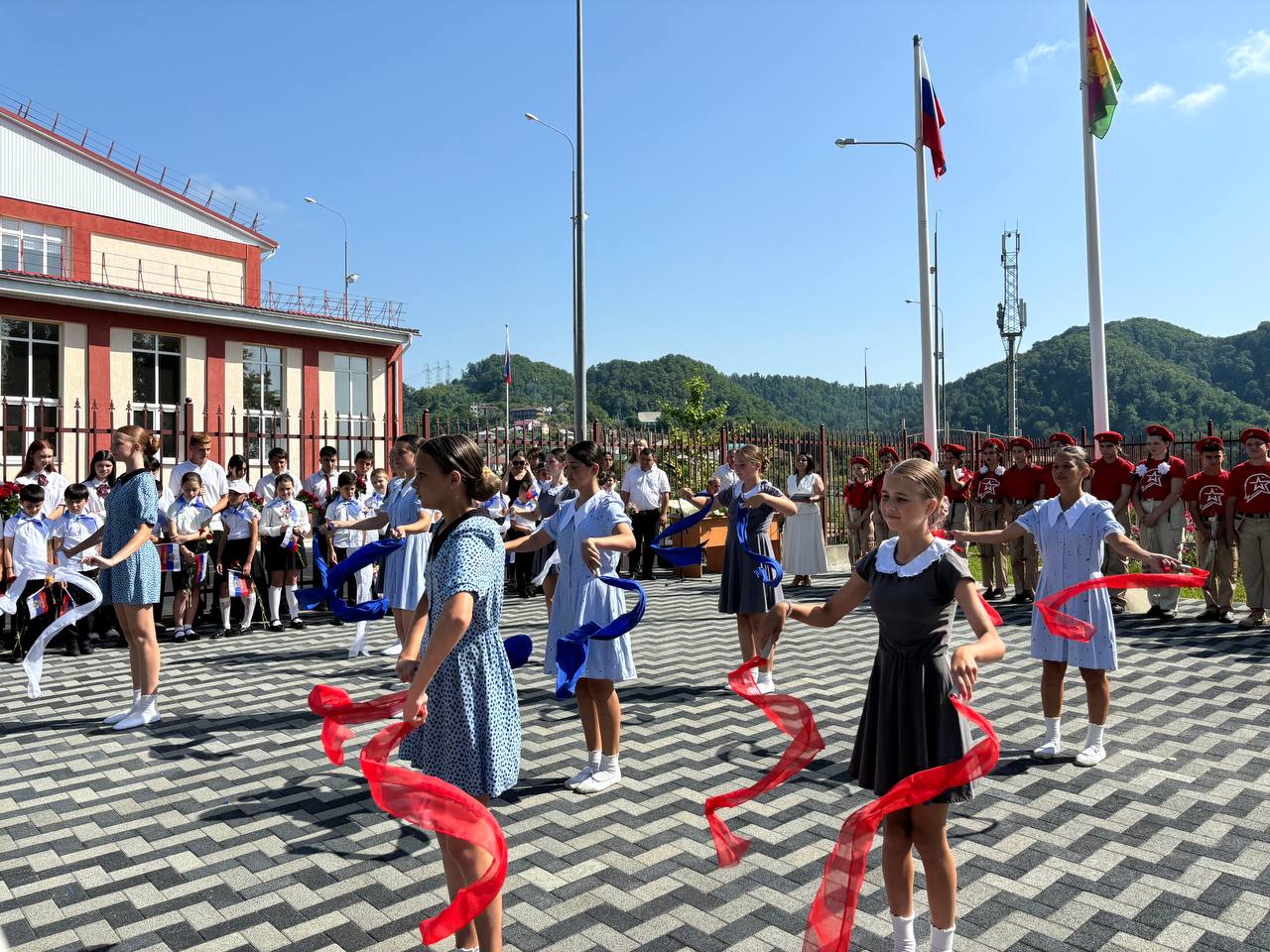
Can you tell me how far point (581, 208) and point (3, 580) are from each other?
44.7 feet

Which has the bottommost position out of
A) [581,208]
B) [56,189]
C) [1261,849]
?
[1261,849]

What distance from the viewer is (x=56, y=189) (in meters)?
31.8

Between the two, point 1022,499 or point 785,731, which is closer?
point 785,731

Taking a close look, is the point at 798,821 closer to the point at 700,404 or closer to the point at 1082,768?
the point at 1082,768

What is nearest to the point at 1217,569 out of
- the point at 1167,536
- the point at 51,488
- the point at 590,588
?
the point at 1167,536

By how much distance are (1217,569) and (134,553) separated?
11.1 metres

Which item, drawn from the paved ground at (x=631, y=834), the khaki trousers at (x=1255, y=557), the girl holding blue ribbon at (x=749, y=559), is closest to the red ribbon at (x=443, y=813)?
the paved ground at (x=631, y=834)

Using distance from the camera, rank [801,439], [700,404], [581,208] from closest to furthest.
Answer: [801,439]
[581,208]
[700,404]

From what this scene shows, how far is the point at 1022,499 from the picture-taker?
1204 centimetres

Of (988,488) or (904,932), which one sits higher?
(988,488)

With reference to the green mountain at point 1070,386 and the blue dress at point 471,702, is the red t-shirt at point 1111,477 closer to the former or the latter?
the blue dress at point 471,702

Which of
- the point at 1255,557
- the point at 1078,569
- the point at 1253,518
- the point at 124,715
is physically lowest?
the point at 124,715

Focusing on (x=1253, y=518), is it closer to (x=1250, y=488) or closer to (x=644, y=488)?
(x=1250, y=488)

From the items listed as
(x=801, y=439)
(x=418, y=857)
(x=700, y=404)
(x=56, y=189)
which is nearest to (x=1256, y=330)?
(x=700, y=404)
